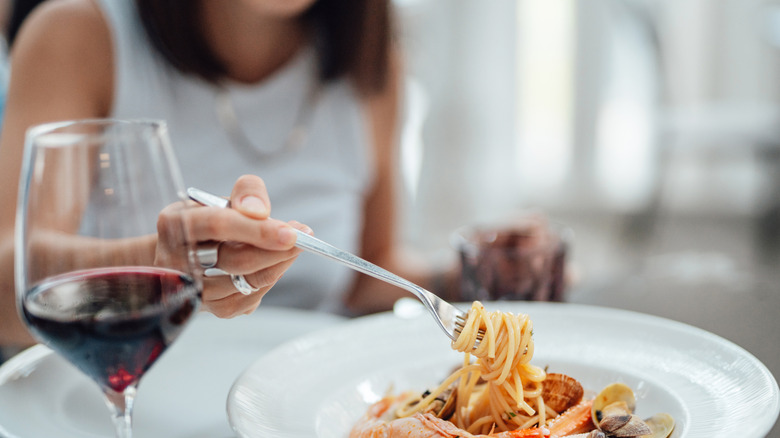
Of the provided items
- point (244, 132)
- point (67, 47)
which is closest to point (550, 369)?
point (244, 132)

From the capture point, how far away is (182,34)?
65.7 inches

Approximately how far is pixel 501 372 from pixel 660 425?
7.8 inches

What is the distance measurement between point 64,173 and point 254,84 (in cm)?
137

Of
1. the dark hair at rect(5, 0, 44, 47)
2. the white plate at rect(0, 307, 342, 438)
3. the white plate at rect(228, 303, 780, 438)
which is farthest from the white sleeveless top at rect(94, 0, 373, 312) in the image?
the white plate at rect(228, 303, 780, 438)

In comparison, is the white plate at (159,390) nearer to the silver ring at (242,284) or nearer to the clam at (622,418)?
the silver ring at (242,284)

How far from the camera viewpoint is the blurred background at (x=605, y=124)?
4504mm

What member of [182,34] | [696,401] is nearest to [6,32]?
[182,34]

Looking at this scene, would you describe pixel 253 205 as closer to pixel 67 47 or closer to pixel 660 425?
pixel 660 425

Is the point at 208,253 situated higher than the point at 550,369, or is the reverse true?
the point at 208,253

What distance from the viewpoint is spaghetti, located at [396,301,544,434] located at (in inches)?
33.2

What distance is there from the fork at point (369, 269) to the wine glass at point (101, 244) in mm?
123

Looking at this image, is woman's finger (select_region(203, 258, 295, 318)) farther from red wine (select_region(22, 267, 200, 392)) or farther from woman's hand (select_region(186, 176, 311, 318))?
red wine (select_region(22, 267, 200, 392))

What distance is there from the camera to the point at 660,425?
76 centimetres

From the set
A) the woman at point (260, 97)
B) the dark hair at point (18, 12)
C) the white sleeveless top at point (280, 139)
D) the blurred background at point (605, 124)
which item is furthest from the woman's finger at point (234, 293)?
the blurred background at point (605, 124)
